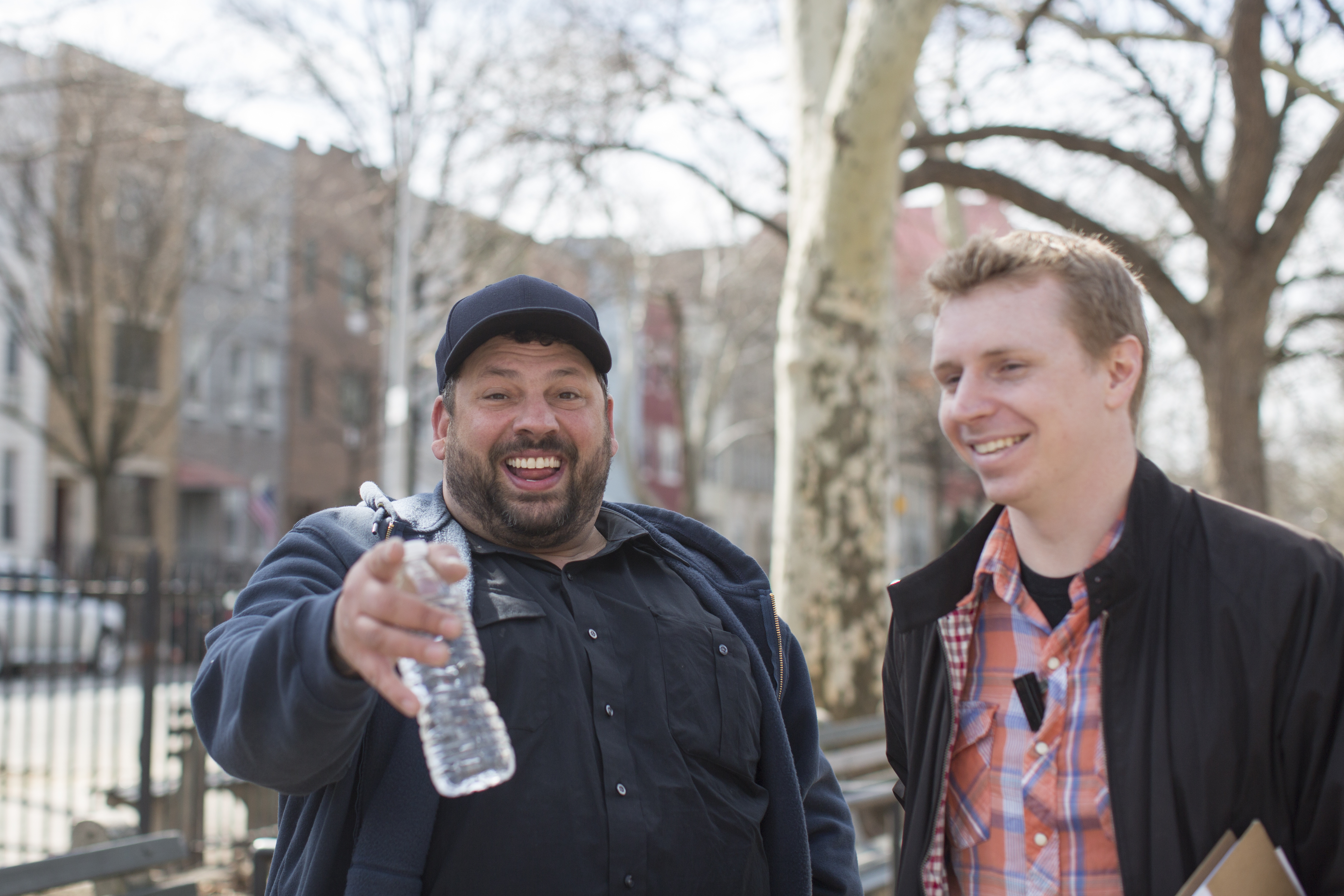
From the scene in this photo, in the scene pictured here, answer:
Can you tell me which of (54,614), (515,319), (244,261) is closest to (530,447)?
(515,319)

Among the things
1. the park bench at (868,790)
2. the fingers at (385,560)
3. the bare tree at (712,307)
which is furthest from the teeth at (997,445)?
the bare tree at (712,307)

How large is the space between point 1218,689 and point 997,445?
22.3 inches

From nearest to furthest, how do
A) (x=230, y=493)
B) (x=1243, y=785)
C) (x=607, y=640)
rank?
(x=1243, y=785), (x=607, y=640), (x=230, y=493)

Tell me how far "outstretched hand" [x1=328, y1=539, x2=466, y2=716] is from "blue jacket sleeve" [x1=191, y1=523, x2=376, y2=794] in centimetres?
11

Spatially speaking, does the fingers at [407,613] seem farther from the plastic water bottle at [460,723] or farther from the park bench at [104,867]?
the park bench at [104,867]

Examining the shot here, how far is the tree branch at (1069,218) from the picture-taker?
10516mm

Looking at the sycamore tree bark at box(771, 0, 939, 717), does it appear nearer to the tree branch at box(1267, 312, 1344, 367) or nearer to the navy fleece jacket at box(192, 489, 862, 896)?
the navy fleece jacket at box(192, 489, 862, 896)

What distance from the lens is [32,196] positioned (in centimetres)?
2036

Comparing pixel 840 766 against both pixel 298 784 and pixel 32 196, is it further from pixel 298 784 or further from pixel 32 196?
pixel 32 196

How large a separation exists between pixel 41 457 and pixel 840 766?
26.4 metres

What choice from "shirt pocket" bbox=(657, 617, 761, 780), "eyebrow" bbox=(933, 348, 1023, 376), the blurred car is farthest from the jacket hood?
the blurred car

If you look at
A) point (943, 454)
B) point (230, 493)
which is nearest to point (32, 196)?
point (230, 493)

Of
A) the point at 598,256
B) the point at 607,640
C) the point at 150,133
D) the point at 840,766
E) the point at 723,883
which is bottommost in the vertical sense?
the point at 840,766

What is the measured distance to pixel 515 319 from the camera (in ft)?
9.32
